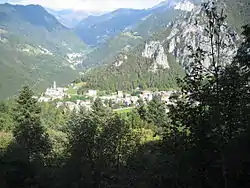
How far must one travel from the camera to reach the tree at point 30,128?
96.2ft

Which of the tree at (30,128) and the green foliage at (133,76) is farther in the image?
the green foliage at (133,76)

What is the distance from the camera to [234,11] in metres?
186

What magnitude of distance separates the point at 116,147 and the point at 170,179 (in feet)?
20.2

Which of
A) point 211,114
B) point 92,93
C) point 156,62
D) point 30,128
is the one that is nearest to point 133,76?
point 156,62

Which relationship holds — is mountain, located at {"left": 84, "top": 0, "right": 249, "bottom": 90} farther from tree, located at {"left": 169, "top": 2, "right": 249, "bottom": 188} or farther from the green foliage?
tree, located at {"left": 169, "top": 2, "right": 249, "bottom": 188}

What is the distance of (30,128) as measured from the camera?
97.1 ft

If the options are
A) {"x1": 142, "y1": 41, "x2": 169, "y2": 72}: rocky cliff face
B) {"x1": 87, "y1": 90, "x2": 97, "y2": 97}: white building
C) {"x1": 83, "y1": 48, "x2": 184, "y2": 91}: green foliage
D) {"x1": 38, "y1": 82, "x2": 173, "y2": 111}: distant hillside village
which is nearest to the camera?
{"x1": 38, "y1": 82, "x2": 173, "y2": 111}: distant hillside village

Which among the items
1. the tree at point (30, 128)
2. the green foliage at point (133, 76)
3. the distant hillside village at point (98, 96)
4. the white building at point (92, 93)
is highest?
the green foliage at point (133, 76)

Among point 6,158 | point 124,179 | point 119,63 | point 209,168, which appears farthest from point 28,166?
point 119,63

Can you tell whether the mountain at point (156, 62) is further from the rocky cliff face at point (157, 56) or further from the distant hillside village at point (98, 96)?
the distant hillside village at point (98, 96)

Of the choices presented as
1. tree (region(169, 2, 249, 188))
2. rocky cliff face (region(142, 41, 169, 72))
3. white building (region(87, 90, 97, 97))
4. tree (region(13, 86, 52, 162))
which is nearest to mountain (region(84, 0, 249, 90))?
rocky cliff face (region(142, 41, 169, 72))

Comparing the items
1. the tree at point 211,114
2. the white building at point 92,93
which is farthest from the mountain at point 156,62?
the tree at point 211,114

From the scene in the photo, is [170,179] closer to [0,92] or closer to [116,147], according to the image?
[116,147]

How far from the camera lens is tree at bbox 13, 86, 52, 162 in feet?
96.2
